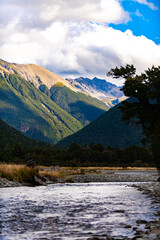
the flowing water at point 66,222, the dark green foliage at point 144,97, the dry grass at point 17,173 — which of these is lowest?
the flowing water at point 66,222

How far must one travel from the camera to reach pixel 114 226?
42.0 feet

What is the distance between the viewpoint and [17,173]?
41.2m

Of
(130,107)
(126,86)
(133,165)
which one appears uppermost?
(126,86)

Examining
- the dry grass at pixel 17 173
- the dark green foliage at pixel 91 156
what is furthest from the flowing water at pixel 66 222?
the dark green foliage at pixel 91 156

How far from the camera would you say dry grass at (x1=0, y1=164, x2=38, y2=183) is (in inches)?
1578

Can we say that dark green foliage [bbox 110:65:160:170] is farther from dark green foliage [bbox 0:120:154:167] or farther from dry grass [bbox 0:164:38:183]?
dark green foliage [bbox 0:120:154:167]

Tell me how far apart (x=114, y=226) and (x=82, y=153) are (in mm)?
121080

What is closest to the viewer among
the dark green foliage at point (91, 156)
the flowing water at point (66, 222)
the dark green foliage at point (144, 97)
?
the flowing water at point (66, 222)

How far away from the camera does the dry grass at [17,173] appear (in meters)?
40.1

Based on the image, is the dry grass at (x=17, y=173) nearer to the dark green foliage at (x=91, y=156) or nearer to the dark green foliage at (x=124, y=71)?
the dark green foliage at (x=124, y=71)

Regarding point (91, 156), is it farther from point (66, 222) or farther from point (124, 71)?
point (66, 222)

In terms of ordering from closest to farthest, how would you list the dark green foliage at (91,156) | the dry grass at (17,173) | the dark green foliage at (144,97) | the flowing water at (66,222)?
the flowing water at (66,222)
the dry grass at (17,173)
the dark green foliage at (144,97)
the dark green foliage at (91,156)

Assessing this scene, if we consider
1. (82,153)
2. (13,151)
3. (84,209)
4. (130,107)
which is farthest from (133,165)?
(84,209)

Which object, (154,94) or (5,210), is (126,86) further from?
(5,210)
